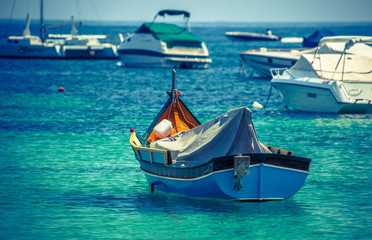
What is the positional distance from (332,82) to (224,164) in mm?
16951

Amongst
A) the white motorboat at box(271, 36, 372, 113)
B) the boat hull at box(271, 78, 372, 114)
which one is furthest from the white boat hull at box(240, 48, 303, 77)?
the boat hull at box(271, 78, 372, 114)

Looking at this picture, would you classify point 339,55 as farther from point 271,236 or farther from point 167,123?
point 271,236

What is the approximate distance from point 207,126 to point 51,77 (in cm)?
4157

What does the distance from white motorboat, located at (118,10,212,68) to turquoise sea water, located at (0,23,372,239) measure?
22244mm

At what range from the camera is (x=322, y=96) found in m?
29.3

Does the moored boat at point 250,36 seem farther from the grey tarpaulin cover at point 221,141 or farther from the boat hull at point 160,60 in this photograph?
the grey tarpaulin cover at point 221,141

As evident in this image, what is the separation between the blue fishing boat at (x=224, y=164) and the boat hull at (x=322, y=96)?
14.5 m

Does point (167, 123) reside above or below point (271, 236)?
above

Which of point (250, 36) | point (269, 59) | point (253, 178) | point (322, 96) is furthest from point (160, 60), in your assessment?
point (250, 36)

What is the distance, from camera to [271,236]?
12312mm

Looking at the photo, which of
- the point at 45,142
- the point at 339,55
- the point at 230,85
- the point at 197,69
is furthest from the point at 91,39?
the point at 45,142

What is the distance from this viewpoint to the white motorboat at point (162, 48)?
60.2 m

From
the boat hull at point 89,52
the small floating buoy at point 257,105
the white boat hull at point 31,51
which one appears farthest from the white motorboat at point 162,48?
the small floating buoy at point 257,105

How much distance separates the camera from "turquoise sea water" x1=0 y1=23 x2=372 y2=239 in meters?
12.8
